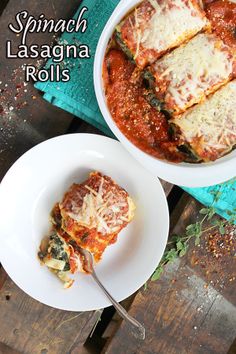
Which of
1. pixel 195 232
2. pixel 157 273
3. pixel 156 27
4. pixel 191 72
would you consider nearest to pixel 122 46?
pixel 156 27

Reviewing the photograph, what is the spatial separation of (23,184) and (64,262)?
0.28m

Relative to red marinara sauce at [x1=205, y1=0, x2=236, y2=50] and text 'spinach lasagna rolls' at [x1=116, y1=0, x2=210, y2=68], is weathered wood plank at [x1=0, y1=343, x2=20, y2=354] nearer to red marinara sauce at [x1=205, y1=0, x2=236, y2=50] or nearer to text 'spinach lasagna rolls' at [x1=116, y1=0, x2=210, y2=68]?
text 'spinach lasagna rolls' at [x1=116, y1=0, x2=210, y2=68]

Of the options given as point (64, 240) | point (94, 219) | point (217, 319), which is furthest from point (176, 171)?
point (217, 319)

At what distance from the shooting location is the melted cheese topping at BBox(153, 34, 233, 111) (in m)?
1.64

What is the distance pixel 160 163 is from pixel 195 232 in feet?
1.08

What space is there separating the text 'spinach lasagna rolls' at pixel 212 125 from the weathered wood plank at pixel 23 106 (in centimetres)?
41

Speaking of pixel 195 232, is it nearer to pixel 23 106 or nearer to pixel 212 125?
pixel 212 125

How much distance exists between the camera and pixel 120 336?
76.5 inches

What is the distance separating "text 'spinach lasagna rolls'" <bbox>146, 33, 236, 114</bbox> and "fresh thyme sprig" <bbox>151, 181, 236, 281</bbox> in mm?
364

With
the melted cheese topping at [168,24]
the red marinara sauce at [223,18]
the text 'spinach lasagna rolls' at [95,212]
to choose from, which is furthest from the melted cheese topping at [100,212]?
the red marinara sauce at [223,18]

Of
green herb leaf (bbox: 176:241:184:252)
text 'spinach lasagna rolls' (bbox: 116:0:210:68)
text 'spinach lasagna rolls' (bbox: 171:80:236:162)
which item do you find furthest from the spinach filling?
green herb leaf (bbox: 176:241:184:252)

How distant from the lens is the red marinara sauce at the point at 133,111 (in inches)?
66.8

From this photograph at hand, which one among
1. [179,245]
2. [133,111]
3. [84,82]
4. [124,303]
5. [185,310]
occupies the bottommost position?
[185,310]

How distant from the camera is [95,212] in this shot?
1.69 metres
